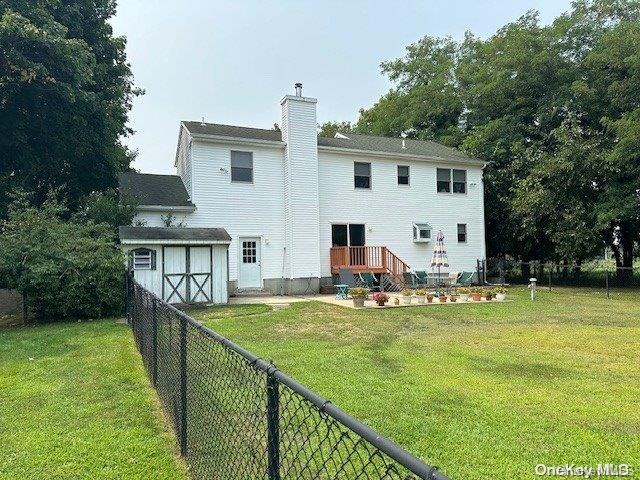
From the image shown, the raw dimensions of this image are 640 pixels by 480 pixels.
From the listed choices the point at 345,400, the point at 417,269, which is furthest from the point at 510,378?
the point at 417,269

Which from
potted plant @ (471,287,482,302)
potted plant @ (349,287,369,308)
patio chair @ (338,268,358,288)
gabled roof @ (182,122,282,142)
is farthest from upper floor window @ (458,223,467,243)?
potted plant @ (349,287,369,308)

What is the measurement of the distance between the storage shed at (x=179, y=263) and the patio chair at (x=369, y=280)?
19.4 feet

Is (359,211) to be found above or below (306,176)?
below

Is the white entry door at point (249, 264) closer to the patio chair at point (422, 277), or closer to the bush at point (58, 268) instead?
the bush at point (58, 268)

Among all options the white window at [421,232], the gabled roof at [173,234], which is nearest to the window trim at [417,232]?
the white window at [421,232]

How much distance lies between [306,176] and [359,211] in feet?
9.53

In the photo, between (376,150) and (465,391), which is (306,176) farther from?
(465,391)

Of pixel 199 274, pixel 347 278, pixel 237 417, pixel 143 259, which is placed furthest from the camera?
pixel 347 278

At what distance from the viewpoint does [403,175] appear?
2005 cm

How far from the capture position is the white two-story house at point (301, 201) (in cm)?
1669

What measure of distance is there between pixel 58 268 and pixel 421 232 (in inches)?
574

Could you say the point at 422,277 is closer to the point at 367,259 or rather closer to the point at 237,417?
the point at 367,259

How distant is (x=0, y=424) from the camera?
4.12 meters

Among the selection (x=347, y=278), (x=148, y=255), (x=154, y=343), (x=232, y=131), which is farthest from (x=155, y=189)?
(x=154, y=343)
